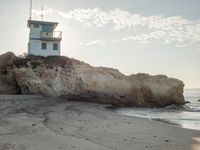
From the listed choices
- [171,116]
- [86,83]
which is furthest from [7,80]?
[171,116]

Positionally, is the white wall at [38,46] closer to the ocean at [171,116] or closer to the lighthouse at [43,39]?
the lighthouse at [43,39]

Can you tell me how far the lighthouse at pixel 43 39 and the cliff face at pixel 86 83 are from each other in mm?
5852

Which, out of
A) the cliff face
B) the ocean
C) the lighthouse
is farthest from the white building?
the ocean

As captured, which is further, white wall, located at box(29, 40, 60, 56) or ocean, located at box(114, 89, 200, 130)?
white wall, located at box(29, 40, 60, 56)

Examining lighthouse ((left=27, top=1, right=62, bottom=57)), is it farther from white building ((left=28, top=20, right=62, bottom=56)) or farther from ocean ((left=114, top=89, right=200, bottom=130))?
ocean ((left=114, top=89, right=200, bottom=130))

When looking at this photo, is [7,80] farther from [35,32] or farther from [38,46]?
[35,32]

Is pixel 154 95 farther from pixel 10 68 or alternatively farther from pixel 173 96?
pixel 10 68

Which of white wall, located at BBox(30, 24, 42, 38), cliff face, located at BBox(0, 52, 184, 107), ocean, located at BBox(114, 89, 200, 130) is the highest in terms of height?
white wall, located at BBox(30, 24, 42, 38)

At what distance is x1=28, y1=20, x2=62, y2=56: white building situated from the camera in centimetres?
4606

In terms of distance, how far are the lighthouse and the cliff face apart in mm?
5852

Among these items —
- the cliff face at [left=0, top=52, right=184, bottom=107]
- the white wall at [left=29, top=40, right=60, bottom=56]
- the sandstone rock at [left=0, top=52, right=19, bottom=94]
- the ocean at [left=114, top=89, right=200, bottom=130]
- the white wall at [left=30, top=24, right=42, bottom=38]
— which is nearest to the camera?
the ocean at [left=114, top=89, right=200, bottom=130]

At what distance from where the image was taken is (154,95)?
136 feet

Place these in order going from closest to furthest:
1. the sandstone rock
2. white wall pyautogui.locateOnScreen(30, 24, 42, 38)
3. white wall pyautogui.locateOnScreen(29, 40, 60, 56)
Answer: the sandstone rock, white wall pyautogui.locateOnScreen(29, 40, 60, 56), white wall pyautogui.locateOnScreen(30, 24, 42, 38)

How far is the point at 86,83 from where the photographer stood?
37.8 metres
